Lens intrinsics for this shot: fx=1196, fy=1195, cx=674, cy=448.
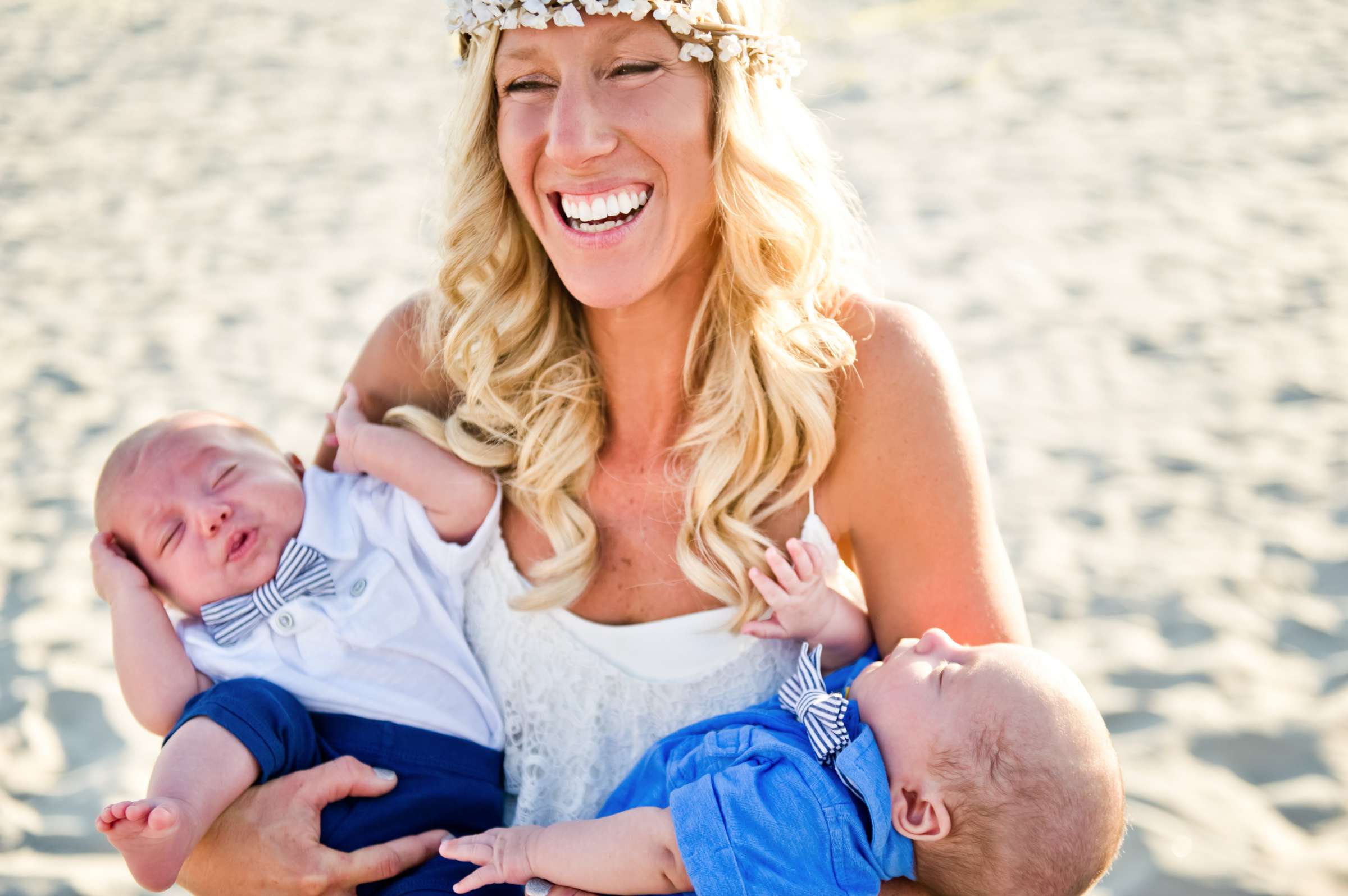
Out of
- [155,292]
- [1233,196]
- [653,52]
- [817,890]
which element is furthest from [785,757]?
[1233,196]

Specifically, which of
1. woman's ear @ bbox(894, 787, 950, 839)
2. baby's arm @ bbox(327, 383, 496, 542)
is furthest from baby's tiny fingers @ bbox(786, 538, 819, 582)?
baby's arm @ bbox(327, 383, 496, 542)

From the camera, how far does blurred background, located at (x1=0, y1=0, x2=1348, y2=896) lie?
3.73 m

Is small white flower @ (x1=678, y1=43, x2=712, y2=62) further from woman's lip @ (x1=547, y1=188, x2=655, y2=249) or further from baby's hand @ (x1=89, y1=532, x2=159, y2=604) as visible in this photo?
baby's hand @ (x1=89, y1=532, x2=159, y2=604)

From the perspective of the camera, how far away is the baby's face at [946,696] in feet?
6.78

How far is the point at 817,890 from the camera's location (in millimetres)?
2039

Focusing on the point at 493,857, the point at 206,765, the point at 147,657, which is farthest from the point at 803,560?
the point at 147,657

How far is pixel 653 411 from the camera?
109 inches

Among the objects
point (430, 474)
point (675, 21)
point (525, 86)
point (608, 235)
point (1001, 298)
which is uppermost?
point (675, 21)

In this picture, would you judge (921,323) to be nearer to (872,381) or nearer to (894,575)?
(872,381)

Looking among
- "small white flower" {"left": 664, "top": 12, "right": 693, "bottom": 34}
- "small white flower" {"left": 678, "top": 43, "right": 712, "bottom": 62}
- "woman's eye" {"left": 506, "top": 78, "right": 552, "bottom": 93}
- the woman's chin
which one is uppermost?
"small white flower" {"left": 664, "top": 12, "right": 693, "bottom": 34}

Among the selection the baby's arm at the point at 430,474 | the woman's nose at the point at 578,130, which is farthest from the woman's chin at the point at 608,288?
the baby's arm at the point at 430,474

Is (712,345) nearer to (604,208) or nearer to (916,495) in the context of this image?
(604,208)

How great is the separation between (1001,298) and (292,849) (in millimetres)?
5024

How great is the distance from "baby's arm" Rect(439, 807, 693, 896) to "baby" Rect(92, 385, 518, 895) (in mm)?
203
